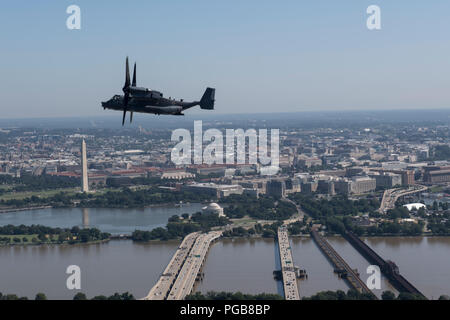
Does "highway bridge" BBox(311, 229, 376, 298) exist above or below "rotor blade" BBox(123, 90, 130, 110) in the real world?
below

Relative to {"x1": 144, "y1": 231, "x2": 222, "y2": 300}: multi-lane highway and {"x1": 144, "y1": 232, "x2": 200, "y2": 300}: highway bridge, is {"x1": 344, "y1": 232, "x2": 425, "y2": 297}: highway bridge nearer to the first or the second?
{"x1": 144, "y1": 231, "x2": 222, "y2": 300}: multi-lane highway

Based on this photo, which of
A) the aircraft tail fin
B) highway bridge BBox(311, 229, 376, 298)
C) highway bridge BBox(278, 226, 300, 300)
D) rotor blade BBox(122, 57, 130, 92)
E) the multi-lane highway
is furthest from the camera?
highway bridge BBox(311, 229, 376, 298)

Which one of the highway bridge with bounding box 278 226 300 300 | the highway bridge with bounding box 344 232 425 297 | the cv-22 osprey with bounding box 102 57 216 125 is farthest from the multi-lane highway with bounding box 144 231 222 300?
the cv-22 osprey with bounding box 102 57 216 125

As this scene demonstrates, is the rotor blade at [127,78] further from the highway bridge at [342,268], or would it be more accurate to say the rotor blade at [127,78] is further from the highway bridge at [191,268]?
the highway bridge at [342,268]

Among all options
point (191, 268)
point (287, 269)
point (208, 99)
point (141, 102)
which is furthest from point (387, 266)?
point (141, 102)

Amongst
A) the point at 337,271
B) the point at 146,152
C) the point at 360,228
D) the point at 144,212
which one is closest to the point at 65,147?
the point at 146,152
